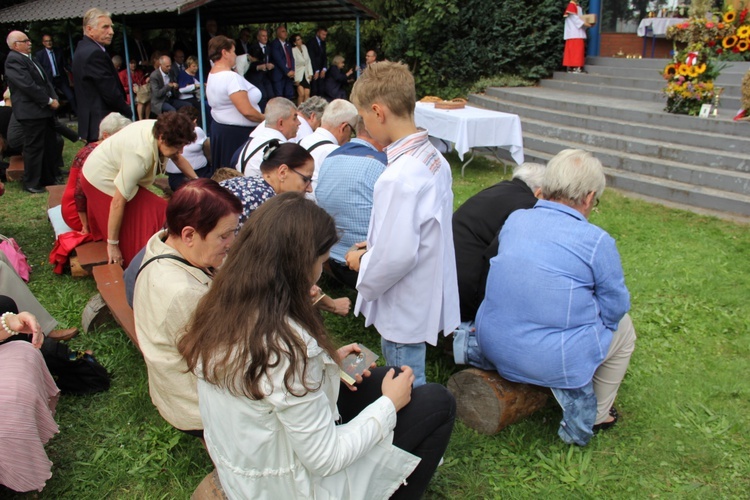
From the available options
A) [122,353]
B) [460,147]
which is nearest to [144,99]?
[460,147]

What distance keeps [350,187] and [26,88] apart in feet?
17.3

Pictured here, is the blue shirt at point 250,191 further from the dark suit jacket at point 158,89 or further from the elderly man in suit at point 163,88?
the dark suit jacket at point 158,89

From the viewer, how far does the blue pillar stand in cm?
1264

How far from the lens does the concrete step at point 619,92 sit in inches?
324

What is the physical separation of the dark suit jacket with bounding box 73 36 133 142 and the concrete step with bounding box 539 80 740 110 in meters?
7.88

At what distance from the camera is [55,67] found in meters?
11.5

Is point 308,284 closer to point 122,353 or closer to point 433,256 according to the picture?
point 433,256

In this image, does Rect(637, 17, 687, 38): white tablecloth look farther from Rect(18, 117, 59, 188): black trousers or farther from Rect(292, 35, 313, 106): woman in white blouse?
Rect(18, 117, 59, 188): black trousers

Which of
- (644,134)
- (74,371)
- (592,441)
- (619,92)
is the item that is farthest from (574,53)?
(74,371)

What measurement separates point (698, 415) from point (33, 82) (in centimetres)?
724

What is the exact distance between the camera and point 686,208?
639 cm

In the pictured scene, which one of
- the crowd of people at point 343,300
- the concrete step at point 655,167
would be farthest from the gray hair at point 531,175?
the concrete step at point 655,167

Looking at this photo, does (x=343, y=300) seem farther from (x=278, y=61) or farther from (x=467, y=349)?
(x=278, y=61)

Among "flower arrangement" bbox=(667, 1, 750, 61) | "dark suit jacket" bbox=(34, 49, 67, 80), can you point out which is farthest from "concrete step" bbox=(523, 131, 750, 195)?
"dark suit jacket" bbox=(34, 49, 67, 80)
